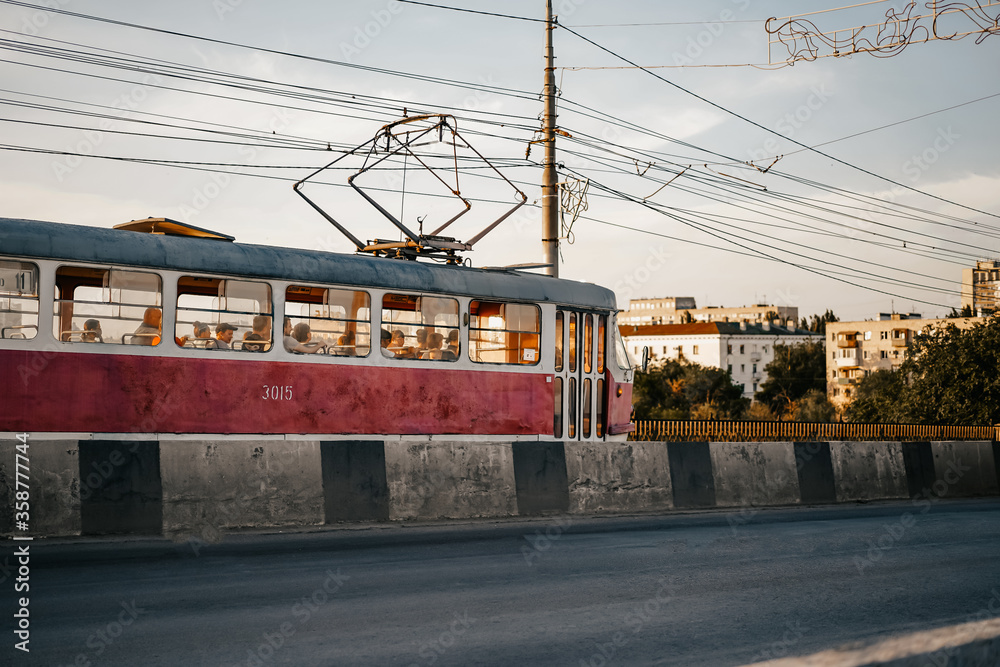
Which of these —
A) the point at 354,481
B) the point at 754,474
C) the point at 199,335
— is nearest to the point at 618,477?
the point at 754,474

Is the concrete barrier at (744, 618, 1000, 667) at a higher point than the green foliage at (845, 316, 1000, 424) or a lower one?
lower

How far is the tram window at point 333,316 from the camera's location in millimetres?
13117

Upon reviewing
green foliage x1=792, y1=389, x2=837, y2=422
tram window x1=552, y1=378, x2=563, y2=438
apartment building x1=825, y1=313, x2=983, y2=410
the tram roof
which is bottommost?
green foliage x1=792, y1=389, x2=837, y2=422

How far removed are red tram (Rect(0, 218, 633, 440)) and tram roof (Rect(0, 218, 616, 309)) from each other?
21mm

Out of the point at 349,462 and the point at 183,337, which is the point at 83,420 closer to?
the point at 183,337

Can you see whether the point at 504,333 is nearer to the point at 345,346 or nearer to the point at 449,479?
the point at 345,346

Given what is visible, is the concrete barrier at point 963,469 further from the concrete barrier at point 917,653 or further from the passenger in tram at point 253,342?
the passenger in tram at point 253,342

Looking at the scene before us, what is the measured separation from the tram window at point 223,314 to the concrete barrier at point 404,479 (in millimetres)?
1607

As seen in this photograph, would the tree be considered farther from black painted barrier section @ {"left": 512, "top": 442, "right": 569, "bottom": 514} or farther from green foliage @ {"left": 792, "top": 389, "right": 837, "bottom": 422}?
black painted barrier section @ {"left": 512, "top": 442, "right": 569, "bottom": 514}

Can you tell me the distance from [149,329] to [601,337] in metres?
7.46

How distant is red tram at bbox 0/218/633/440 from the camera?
11297 mm

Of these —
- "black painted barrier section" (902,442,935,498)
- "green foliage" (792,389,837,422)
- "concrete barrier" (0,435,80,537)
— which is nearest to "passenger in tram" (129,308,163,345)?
"concrete barrier" (0,435,80,537)

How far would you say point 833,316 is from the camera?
185 meters

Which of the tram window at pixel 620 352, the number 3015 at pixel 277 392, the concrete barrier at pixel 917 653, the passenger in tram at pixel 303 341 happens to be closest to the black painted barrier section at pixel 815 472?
the tram window at pixel 620 352
